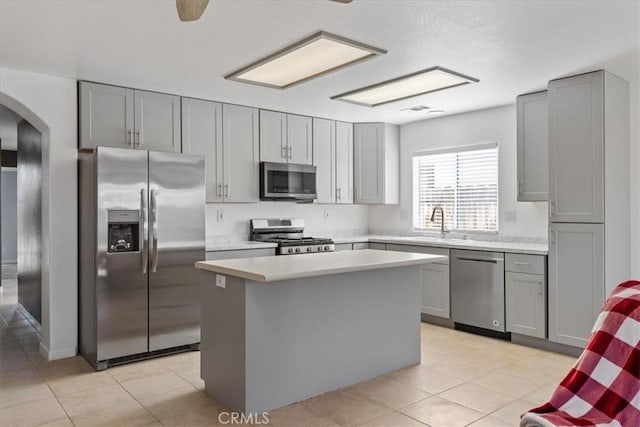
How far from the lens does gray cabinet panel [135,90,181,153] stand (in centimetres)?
427

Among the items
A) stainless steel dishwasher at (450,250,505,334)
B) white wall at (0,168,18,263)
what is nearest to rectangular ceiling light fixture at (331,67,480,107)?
stainless steel dishwasher at (450,250,505,334)

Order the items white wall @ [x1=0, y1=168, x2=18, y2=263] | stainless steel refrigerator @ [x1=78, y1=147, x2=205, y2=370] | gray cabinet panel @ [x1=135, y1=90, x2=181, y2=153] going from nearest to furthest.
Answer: stainless steel refrigerator @ [x1=78, y1=147, x2=205, y2=370], gray cabinet panel @ [x1=135, y1=90, x2=181, y2=153], white wall @ [x1=0, y1=168, x2=18, y2=263]

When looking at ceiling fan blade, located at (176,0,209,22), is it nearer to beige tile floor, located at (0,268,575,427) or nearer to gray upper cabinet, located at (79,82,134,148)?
beige tile floor, located at (0,268,575,427)

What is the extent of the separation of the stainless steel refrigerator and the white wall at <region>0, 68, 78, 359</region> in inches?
3.5

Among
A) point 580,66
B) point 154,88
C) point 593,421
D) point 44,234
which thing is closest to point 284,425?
point 593,421

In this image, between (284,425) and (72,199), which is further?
(72,199)

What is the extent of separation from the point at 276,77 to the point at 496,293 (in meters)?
2.81

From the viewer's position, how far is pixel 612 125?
3816 mm

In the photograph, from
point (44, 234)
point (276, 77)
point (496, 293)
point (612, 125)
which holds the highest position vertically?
point (276, 77)

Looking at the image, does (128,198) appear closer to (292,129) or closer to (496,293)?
(292,129)

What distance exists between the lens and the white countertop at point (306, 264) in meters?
2.68

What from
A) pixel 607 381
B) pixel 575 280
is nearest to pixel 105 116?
pixel 607 381

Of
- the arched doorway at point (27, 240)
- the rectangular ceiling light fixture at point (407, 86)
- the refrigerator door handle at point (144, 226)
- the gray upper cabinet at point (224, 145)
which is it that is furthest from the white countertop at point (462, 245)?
the arched doorway at point (27, 240)

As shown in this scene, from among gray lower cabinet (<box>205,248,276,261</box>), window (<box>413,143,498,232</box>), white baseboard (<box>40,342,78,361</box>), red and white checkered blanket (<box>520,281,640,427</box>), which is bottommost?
white baseboard (<box>40,342,78,361</box>)
